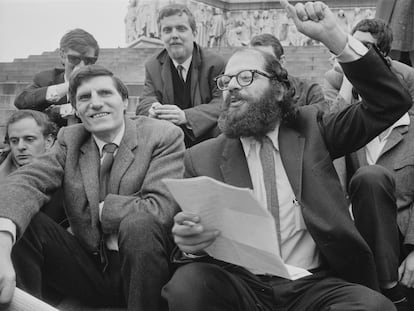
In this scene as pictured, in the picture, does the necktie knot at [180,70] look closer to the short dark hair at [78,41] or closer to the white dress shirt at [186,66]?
the white dress shirt at [186,66]

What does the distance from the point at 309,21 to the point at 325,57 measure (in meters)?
10.8

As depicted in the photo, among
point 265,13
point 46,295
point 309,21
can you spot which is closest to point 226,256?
point 309,21

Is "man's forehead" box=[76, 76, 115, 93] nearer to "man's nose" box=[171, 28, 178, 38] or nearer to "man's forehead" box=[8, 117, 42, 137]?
"man's forehead" box=[8, 117, 42, 137]

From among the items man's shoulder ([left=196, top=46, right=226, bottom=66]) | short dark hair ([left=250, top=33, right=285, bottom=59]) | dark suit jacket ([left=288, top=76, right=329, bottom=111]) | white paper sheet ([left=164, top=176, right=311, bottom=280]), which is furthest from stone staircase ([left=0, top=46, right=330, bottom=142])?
white paper sheet ([left=164, top=176, right=311, bottom=280])

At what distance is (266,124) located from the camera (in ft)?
10.5

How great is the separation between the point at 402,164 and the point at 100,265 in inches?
63.7

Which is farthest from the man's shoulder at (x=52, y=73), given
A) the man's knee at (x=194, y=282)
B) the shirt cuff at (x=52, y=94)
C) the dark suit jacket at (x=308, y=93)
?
the man's knee at (x=194, y=282)

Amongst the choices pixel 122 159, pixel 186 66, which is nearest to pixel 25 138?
pixel 122 159

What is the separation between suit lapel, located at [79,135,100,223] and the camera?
11.7 feet

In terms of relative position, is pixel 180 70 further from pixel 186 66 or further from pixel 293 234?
pixel 293 234

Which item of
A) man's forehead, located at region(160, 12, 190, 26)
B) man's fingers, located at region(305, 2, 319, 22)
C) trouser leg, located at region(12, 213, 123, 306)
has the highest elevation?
man's fingers, located at region(305, 2, 319, 22)

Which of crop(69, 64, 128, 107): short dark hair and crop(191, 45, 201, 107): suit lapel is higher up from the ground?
crop(69, 64, 128, 107): short dark hair

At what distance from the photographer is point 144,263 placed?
320 centimetres

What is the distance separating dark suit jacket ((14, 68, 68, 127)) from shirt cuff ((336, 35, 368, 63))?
299 centimetres
